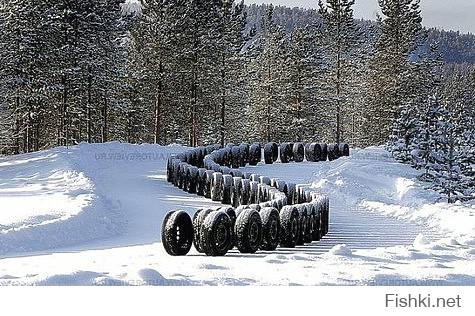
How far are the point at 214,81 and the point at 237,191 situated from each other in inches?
1043

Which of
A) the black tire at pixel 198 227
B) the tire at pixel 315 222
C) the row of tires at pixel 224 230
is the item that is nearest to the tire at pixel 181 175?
the tire at pixel 315 222

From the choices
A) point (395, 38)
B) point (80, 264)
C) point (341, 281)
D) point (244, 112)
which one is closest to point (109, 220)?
point (80, 264)

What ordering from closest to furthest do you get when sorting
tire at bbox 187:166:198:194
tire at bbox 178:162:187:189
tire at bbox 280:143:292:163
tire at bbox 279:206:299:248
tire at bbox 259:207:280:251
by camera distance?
tire at bbox 259:207:280:251
tire at bbox 279:206:299:248
tire at bbox 187:166:198:194
tire at bbox 178:162:187:189
tire at bbox 280:143:292:163

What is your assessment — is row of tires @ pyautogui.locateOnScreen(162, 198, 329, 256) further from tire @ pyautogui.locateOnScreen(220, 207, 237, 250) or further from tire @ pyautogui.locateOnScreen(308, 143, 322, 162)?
tire @ pyautogui.locateOnScreen(308, 143, 322, 162)

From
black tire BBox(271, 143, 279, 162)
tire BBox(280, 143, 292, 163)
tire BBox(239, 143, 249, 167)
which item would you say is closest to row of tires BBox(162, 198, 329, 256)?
tire BBox(239, 143, 249, 167)

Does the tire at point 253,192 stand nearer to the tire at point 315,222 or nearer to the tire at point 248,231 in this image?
the tire at point 315,222

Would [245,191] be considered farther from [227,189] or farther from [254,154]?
[254,154]

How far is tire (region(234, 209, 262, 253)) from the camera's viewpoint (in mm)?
9508

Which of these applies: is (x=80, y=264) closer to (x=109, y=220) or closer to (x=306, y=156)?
(x=109, y=220)

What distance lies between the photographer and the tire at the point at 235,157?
86.8ft

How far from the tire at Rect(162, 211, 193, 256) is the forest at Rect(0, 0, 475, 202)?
1394cm

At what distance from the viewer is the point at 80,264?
28.2ft

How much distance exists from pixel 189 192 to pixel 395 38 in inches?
1090

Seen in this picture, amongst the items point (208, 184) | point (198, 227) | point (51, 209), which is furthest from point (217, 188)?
point (198, 227)
